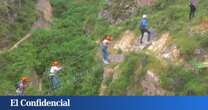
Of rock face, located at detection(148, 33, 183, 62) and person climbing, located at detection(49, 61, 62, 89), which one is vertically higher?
rock face, located at detection(148, 33, 183, 62)

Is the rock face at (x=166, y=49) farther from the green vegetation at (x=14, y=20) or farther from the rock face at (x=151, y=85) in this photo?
the green vegetation at (x=14, y=20)

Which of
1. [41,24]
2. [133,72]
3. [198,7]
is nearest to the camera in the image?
[133,72]

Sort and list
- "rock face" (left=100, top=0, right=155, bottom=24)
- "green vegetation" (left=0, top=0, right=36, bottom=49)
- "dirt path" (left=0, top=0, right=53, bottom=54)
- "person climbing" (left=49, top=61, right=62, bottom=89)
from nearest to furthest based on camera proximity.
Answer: "person climbing" (left=49, top=61, right=62, bottom=89), "rock face" (left=100, top=0, right=155, bottom=24), "green vegetation" (left=0, top=0, right=36, bottom=49), "dirt path" (left=0, top=0, right=53, bottom=54)

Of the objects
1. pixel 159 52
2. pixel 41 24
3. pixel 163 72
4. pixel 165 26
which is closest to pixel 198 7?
pixel 165 26

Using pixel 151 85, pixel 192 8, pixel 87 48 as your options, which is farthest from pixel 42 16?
pixel 151 85

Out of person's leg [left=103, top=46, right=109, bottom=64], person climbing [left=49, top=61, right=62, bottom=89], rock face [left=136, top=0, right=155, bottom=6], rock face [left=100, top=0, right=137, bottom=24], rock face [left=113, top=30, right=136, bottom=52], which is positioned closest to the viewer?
person's leg [left=103, top=46, right=109, bottom=64]

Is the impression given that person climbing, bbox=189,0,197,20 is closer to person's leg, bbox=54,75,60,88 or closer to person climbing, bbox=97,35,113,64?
person climbing, bbox=97,35,113,64

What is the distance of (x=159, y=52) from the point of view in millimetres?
27047

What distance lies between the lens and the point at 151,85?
2530 centimetres

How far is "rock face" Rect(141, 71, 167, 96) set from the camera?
2481cm

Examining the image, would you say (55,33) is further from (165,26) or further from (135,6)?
(165,26)

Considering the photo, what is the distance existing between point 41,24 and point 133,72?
56.6 ft

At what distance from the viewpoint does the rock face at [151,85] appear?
24.8m

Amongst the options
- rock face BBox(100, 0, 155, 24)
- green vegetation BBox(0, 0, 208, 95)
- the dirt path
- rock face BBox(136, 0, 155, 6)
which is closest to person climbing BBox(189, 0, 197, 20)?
green vegetation BBox(0, 0, 208, 95)
